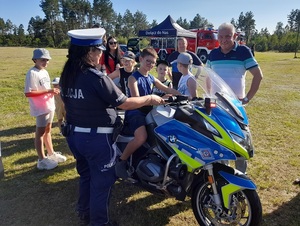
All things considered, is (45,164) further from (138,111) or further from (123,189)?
(138,111)

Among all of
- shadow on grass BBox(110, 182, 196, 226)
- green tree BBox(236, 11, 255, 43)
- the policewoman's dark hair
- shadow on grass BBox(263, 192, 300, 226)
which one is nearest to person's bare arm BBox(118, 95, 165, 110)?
the policewoman's dark hair

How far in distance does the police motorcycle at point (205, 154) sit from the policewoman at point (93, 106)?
317mm

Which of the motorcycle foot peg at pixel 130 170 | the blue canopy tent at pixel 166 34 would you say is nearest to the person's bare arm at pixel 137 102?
the motorcycle foot peg at pixel 130 170

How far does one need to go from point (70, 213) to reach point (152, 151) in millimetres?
1294

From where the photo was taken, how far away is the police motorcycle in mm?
2379

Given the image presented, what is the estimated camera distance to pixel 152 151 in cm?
293

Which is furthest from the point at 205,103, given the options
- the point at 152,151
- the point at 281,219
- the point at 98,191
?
the point at 281,219

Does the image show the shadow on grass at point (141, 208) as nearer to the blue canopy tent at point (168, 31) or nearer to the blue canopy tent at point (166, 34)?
the blue canopy tent at point (166, 34)

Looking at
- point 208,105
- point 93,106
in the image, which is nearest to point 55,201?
point 93,106

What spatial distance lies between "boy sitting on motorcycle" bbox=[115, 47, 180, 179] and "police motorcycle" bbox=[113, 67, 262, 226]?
0.14 metres

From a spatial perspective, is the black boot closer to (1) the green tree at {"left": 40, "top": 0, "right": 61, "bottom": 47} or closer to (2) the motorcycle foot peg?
(2) the motorcycle foot peg

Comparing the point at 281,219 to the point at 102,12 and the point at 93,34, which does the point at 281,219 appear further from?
the point at 102,12

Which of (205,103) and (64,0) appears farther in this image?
(64,0)

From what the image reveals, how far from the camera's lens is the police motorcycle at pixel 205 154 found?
238 cm
